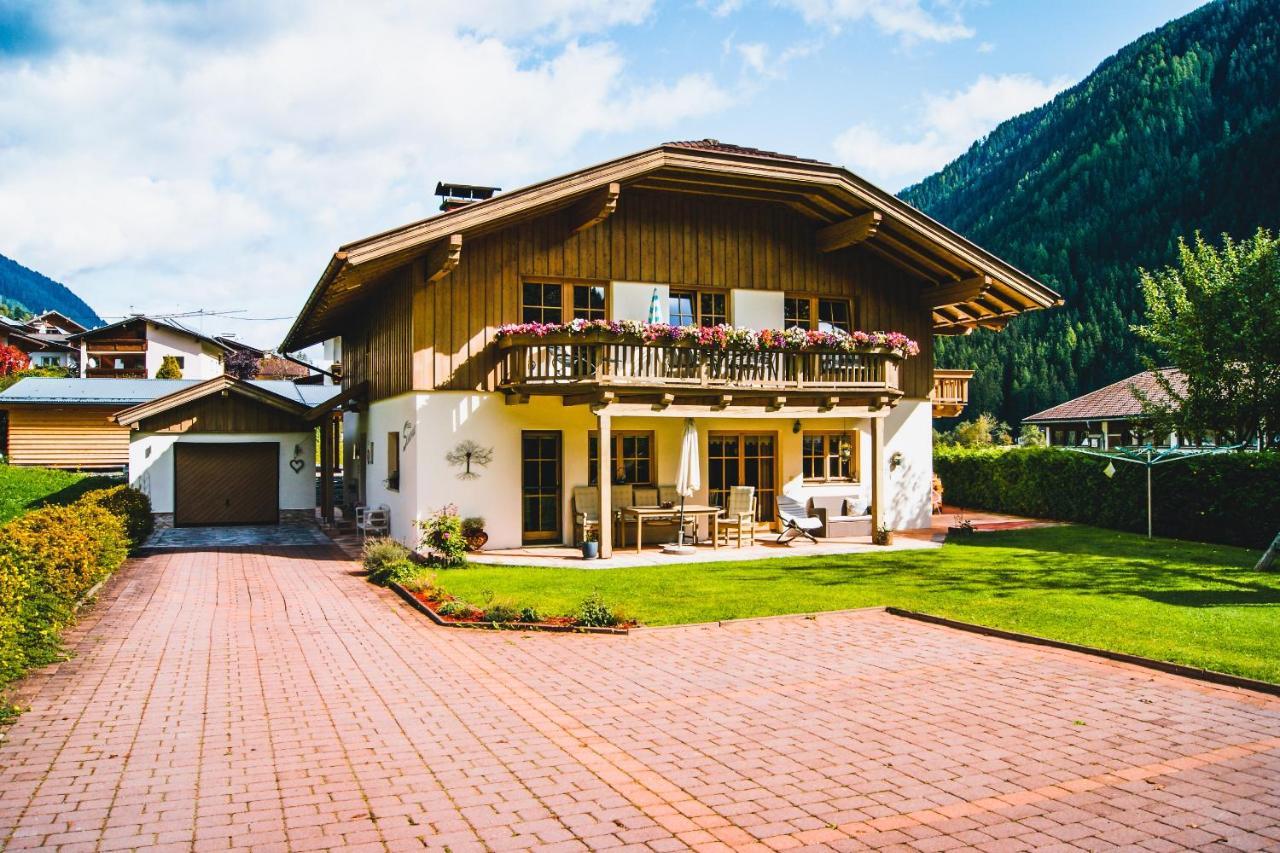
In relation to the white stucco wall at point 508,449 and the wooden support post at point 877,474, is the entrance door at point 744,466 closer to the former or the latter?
the white stucco wall at point 508,449

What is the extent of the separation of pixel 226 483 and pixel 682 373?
43.1ft

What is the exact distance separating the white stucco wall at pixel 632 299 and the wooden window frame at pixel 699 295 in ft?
1.02

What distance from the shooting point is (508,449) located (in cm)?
1692

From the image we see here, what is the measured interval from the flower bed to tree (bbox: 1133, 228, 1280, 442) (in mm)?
7000

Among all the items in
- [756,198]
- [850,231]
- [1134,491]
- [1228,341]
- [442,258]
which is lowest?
[1134,491]

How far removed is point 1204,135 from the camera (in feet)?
256

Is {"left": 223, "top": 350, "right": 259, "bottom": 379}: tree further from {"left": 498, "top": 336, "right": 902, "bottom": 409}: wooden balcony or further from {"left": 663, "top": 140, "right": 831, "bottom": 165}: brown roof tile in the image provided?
{"left": 498, "top": 336, "right": 902, "bottom": 409}: wooden balcony

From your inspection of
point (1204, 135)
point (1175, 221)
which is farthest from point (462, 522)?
point (1204, 135)

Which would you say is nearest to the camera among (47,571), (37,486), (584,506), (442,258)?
(47,571)

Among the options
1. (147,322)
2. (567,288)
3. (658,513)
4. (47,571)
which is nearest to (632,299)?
(567,288)

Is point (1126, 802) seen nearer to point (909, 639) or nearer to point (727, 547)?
point (909, 639)

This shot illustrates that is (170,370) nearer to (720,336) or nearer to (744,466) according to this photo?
(744,466)

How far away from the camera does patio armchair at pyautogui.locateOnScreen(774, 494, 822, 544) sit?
18125 mm

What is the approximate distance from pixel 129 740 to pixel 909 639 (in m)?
6.98
